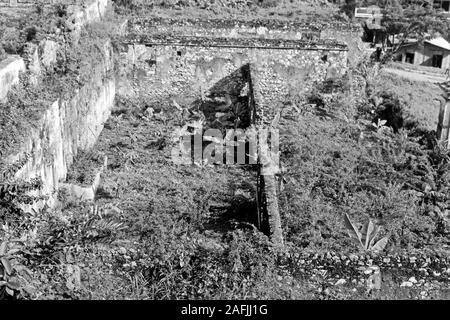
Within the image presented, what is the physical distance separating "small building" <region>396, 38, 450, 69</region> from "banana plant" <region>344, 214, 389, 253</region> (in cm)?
1961

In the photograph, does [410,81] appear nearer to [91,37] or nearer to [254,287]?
[91,37]

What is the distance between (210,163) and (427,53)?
1874cm

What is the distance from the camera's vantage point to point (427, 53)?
28234mm

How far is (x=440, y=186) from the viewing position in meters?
11.7

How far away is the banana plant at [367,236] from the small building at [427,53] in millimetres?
19607

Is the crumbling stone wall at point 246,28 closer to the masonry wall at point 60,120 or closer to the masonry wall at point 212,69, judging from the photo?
the masonry wall at point 212,69

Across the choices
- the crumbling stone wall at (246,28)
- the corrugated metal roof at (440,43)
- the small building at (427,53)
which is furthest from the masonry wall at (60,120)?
the corrugated metal roof at (440,43)

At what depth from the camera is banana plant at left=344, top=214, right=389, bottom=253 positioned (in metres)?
9.33

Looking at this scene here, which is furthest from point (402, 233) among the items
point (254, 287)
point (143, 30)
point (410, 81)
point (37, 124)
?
point (410, 81)

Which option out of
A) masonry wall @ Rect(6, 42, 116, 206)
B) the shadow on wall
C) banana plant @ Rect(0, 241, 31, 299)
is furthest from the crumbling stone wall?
banana plant @ Rect(0, 241, 31, 299)

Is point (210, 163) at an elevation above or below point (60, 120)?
below

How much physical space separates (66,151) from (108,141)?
192 cm

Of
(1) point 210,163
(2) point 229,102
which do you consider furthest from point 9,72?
(2) point 229,102

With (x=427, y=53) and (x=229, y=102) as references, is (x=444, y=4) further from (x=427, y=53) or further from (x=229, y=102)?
(x=229, y=102)
